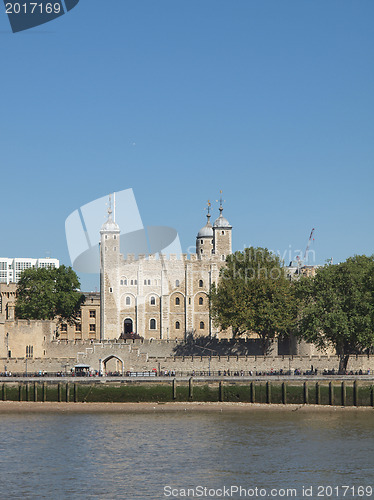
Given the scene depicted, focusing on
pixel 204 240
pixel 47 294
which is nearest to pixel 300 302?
pixel 47 294

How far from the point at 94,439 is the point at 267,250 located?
4373cm

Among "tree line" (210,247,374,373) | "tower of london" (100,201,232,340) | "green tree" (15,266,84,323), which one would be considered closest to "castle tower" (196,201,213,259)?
"tower of london" (100,201,232,340)

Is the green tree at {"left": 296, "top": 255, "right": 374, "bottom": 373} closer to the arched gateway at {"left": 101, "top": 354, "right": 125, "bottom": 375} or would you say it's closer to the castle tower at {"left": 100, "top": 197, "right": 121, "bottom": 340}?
the arched gateway at {"left": 101, "top": 354, "right": 125, "bottom": 375}

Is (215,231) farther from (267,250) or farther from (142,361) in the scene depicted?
(142,361)

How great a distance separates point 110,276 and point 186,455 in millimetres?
60000

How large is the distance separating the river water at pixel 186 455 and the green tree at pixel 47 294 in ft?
118

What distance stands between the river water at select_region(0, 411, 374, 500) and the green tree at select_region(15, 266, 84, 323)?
36.0m

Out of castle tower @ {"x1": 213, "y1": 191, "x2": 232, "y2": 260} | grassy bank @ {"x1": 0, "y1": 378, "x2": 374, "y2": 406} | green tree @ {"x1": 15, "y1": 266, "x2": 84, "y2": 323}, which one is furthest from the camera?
castle tower @ {"x1": 213, "y1": 191, "x2": 232, "y2": 260}

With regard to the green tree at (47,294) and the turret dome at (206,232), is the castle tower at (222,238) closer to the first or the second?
the turret dome at (206,232)

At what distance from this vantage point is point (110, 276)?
107 metres

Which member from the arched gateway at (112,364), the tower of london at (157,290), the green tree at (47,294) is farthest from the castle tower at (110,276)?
the arched gateway at (112,364)

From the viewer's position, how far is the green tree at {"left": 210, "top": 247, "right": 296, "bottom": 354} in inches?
3460

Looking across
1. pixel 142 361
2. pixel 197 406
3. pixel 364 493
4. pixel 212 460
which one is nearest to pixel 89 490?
pixel 212 460

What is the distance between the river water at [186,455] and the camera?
40.8 metres
